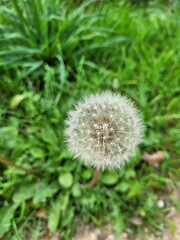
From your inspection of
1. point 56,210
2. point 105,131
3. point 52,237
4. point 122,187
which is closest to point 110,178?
point 122,187

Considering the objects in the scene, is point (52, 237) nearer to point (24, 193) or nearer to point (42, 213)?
point (42, 213)

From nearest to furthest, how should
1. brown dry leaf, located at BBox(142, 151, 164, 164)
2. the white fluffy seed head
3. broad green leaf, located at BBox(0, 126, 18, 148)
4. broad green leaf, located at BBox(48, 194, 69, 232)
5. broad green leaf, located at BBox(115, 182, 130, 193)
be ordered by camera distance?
the white fluffy seed head < broad green leaf, located at BBox(0, 126, 18, 148) < broad green leaf, located at BBox(48, 194, 69, 232) < broad green leaf, located at BBox(115, 182, 130, 193) < brown dry leaf, located at BBox(142, 151, 164, 164)

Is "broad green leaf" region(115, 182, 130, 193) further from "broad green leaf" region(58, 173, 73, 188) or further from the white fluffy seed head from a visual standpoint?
the white fluffy seed head

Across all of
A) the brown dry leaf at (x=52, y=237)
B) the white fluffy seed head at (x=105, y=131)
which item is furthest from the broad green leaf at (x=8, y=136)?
the brown dry leaf at (x=52, y=237)

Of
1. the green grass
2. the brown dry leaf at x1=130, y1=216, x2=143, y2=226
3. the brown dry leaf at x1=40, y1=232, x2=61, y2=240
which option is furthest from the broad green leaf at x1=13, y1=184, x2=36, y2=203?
the brown dry leaf at x1=130, y1=216, x2=143, y2=226

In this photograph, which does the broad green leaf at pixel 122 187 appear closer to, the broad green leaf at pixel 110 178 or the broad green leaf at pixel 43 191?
the broad green leaf at pixel 110 178
